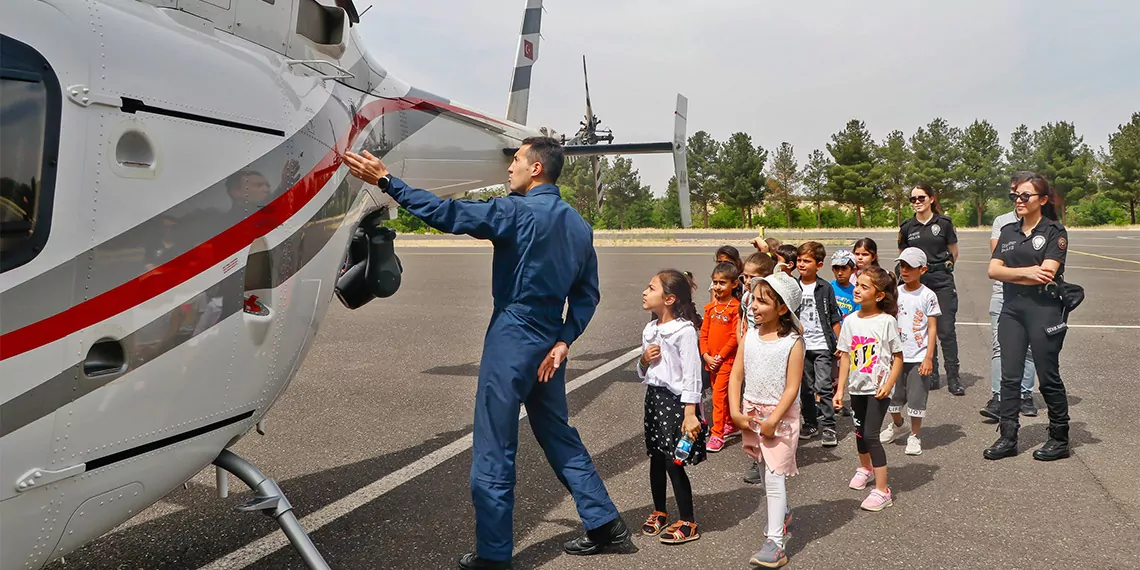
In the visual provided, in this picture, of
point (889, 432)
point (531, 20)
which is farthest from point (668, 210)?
point (889, 432)

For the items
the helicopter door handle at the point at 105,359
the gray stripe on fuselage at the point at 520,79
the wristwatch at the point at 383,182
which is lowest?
the helicopter door handle at the point at 105,359

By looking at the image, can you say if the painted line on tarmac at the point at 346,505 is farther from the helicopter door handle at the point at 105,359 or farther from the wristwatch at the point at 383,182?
the wristwatch at the point at 383,182

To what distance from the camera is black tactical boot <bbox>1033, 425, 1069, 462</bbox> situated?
4887 millimetres

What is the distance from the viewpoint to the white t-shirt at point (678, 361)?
3.78 m

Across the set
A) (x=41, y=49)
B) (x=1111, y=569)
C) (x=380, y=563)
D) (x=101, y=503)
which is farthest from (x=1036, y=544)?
(x=41, y=49)

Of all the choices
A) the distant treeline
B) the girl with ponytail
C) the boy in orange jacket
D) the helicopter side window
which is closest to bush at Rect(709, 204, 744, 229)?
the distant treeline

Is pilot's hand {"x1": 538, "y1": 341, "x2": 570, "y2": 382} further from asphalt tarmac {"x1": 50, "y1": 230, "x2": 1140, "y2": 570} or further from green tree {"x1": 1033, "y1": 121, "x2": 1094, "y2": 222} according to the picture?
green tree {"x1": 1033, "y1": 121, "x2": 1094, "y2": 222}

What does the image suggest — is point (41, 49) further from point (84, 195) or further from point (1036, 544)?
point (1036, 544)

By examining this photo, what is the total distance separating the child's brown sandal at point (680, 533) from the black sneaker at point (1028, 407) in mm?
3488

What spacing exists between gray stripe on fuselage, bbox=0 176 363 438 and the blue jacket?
0.48 m

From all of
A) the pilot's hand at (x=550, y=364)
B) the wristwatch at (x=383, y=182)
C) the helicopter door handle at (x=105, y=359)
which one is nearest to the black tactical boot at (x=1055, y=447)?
the pilot's hand at (x=550, y=364)

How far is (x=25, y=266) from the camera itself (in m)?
2.22

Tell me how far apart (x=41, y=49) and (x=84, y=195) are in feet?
1.41

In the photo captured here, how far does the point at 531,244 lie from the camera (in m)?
3.43
